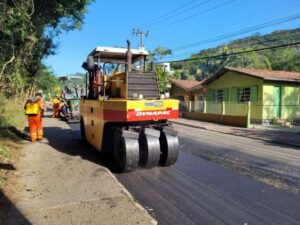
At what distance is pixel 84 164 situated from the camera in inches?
325

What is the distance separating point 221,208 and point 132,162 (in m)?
2.65

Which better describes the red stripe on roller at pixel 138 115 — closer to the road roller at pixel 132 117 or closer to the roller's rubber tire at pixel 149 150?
the road roller at pixel 132 117

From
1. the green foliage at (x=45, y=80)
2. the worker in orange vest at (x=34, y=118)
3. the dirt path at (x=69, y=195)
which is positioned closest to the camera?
the dirt path at (x=69, y=195)

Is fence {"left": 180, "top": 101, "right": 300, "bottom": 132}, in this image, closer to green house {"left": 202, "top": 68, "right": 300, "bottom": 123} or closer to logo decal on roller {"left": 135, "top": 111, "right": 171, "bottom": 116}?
green house {"left": 202, "top": 68, "right": 300, "bottom": 123}

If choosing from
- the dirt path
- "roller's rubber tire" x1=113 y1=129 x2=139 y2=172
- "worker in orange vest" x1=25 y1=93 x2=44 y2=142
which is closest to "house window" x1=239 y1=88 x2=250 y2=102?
"worker in orange vest" x1=25 y1=93 x2=44 y2=142

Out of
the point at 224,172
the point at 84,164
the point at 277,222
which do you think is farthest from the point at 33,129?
the point at 277,222

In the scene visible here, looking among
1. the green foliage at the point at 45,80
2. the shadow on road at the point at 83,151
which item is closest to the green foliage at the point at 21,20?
the shadow on road at the point at 83,151

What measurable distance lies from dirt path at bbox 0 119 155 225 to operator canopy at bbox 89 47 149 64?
3109mm

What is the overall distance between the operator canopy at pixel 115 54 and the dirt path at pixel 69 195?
10.2 feet

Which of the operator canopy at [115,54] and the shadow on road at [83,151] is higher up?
the operator canopy at [115,54]

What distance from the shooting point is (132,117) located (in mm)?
7586

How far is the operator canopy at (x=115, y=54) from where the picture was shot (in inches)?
372

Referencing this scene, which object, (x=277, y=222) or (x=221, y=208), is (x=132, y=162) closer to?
(x=221, y=208)

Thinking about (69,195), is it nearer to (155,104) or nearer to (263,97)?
(155,104)
